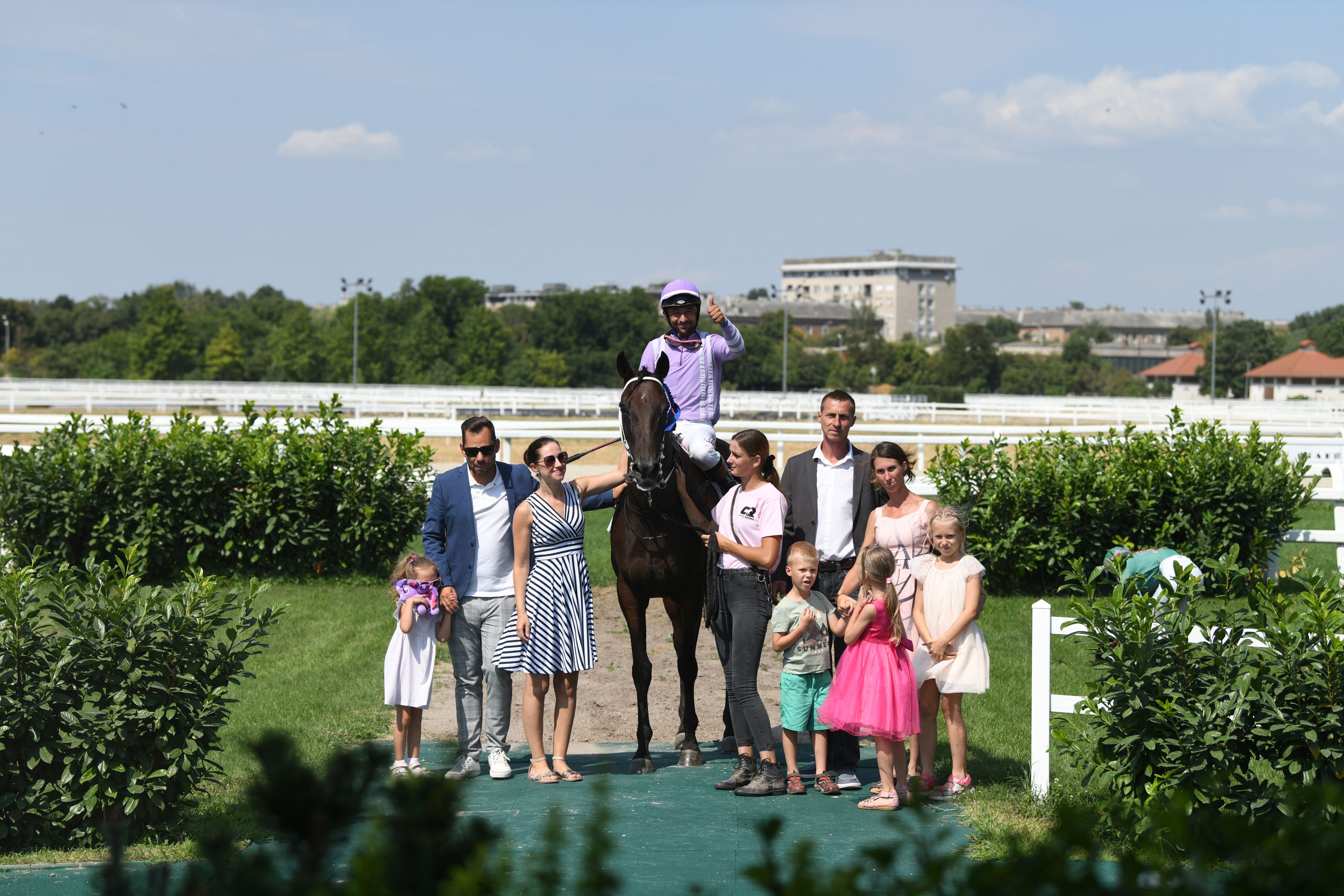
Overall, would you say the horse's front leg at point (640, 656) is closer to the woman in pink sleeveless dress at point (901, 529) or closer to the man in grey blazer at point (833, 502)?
the man in grey blazer at point (833, 502)

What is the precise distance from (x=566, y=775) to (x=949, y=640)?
82.5 inches

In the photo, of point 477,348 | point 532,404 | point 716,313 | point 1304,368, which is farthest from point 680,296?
point 1304,368

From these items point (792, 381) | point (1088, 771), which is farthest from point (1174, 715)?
point (792, 381)

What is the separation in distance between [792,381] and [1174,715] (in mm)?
79190

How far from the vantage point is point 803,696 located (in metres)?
5.96

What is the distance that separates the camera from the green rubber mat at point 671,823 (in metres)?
4.64

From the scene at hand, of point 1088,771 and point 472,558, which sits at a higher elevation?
point 472,558

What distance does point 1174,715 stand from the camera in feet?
15.7

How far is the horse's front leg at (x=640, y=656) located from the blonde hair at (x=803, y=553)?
115cm

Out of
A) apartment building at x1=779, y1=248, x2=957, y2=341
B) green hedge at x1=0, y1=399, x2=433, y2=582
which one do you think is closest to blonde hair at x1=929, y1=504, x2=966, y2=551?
green hedge at x1=0, y1=399, x2=433, y2=582

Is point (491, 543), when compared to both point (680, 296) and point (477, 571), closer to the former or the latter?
point (477, 571)

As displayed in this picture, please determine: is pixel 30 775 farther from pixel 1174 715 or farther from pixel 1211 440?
pixel 1211 440

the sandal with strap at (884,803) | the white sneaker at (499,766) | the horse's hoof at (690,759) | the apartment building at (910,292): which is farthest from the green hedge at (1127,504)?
the apartment building at (910,292)

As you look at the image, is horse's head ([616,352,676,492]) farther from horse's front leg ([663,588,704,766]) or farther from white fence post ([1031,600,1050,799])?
white fence post ([1031,600,1050,799])
